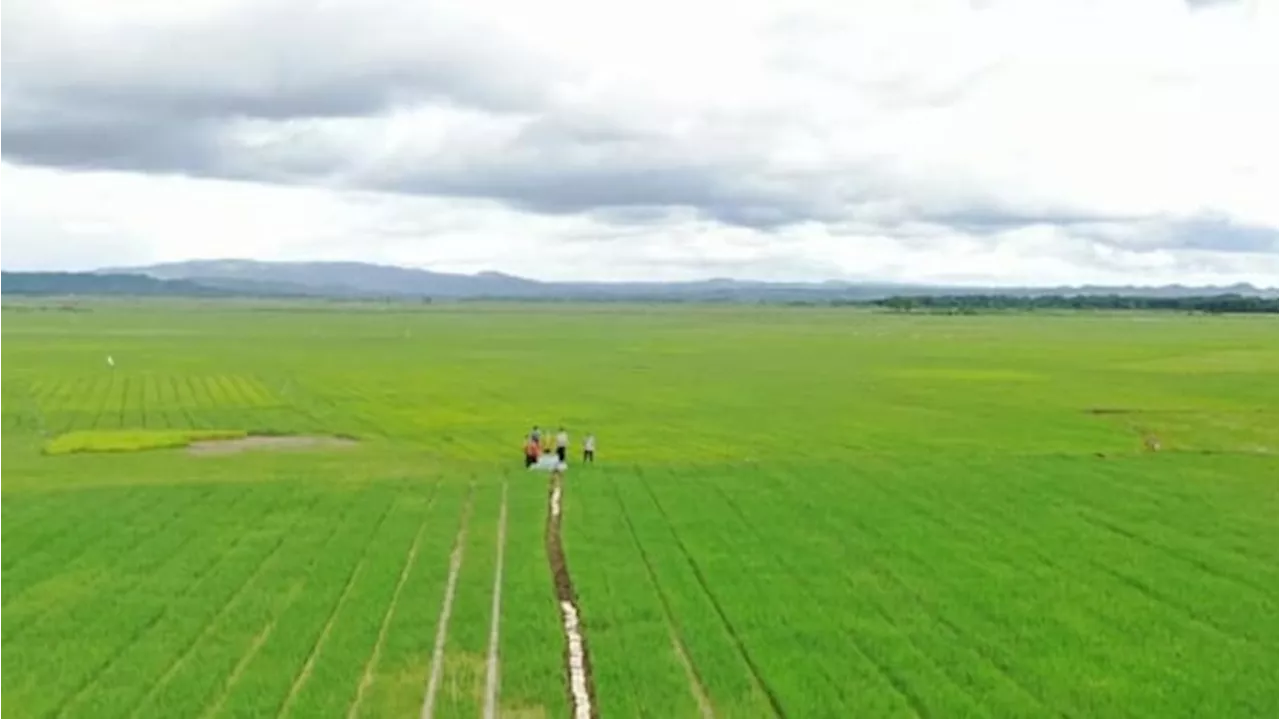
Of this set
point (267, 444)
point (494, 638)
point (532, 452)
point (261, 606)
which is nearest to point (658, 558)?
point (494, 638)

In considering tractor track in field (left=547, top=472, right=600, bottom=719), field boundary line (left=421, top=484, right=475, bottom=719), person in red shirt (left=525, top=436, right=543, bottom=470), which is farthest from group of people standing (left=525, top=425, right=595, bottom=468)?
tractor track in field (left=547, top=472, right=600, bottom=719)

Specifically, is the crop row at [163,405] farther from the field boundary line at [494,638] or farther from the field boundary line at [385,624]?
the field boundary line at [494,638]

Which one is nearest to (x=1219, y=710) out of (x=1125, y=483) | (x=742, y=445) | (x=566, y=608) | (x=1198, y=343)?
(x=566, y=608)

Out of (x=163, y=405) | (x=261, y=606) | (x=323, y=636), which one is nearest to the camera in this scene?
(x=323, y=636)

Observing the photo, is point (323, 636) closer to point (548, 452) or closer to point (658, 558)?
point (658, 558)

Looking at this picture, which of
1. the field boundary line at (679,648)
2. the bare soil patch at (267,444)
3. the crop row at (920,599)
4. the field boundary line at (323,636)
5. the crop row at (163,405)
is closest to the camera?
the field boundary line at (679,648)

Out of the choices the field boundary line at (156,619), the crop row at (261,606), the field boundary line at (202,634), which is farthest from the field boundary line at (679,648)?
the field boundary line at (156,619)
